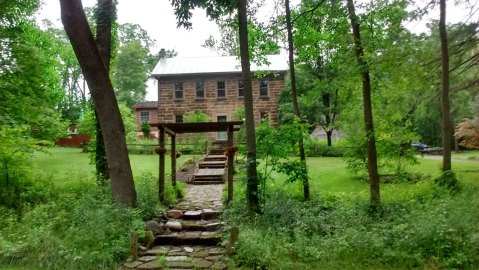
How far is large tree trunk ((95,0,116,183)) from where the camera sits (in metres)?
9.48

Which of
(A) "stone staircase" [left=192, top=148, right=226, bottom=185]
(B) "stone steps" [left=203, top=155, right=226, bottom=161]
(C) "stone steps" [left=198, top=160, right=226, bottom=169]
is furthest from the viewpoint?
(B) "stone steps" [left=203, top=155, right=226, bottom=161]

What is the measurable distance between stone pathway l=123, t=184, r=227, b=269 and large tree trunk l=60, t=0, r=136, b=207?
1014mm

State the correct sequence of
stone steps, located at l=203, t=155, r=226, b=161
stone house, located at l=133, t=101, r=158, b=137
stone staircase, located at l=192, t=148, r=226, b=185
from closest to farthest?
stone staircase, located at l=192, t=148, r=226, b=185, stone steps, located at l=203, t=155, r=226, b=161, stone house, located at l=133, t=101, r=158, b=137

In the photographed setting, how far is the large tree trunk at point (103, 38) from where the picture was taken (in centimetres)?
948

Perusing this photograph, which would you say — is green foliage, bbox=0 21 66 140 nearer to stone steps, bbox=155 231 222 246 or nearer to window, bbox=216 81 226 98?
stone steps, bbox=155 231 222 246

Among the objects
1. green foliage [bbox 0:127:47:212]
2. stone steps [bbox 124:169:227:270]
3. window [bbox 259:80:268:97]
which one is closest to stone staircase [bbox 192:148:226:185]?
stone steps [bbox 124:169:227:270]

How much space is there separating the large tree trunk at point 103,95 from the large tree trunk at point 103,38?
0.99 metres

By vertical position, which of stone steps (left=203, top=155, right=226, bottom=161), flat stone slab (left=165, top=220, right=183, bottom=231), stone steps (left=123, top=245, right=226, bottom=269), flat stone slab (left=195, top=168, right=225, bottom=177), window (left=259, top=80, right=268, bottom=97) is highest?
window (left=259, top=80, right=268, bottom=97)

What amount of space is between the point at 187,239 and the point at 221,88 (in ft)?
70.2

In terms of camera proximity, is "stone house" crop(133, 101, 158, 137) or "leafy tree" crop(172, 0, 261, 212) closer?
"leafy tree" crop(172, 0, 261, 212)

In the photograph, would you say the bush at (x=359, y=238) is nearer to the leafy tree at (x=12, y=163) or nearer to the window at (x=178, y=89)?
the leafy tree at (x=12, y=163)

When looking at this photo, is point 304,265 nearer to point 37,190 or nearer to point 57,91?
point 37,190

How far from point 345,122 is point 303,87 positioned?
11.5m

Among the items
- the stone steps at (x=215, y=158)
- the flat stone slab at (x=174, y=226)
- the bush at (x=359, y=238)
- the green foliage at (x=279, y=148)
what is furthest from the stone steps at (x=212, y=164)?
the bush at (x=359, y=238)
